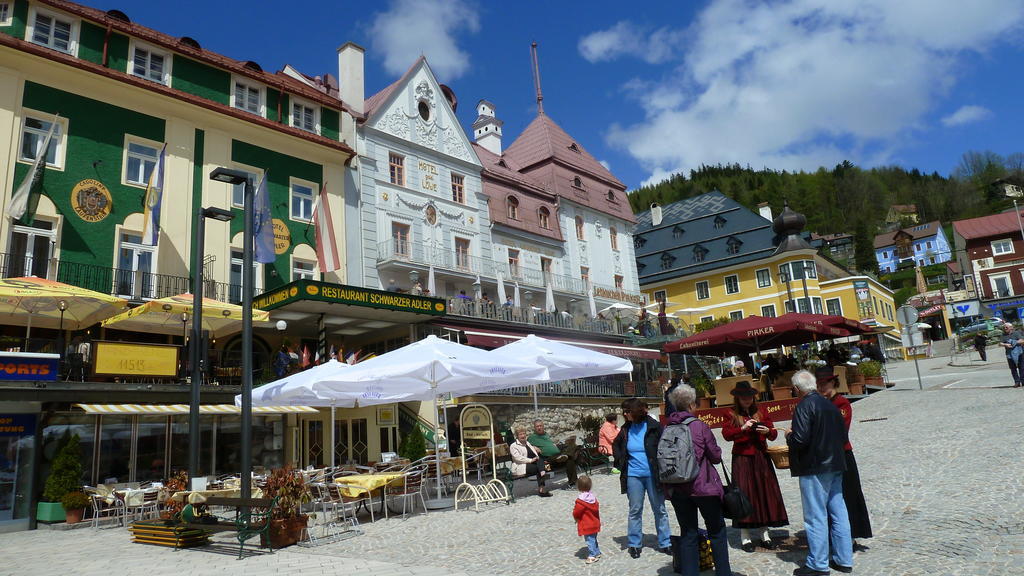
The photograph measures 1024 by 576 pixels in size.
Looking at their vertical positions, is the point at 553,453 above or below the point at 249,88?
below

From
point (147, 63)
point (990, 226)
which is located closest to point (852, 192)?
point (990, 226)

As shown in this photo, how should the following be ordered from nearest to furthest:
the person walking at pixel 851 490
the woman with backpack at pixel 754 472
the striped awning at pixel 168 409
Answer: the person walking at pixel 851 490 → the woman with backpack at pixel 754 472 → the striped awning at pixel 168 409

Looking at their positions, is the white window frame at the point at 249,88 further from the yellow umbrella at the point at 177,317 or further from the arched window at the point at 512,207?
the arched window at the point at 512,207

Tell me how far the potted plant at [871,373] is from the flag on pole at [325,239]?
738 inches

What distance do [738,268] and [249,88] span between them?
38.0 metres

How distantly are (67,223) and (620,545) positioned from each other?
63.3ft

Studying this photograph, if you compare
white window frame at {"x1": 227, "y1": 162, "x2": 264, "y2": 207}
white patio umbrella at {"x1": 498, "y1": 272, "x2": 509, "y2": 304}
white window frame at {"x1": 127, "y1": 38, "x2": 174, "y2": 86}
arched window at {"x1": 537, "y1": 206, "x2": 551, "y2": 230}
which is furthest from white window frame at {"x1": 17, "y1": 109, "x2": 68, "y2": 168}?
arched window at {"x1": 537, "y1": 206, "x2": 551, "y2": 230}

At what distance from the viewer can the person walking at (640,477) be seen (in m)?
7.10

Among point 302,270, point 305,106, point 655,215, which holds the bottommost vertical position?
point 302,270

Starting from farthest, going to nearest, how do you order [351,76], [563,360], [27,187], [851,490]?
[351,76] < [27,187] < [563,360] < [851,490]

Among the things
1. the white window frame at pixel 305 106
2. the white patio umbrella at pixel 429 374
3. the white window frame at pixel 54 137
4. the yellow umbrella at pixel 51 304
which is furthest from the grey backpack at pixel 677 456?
the white window frame at pixel 305 106

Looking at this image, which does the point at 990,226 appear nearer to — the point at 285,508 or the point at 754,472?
the point at 754,472

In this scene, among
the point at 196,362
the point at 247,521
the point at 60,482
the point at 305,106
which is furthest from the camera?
the point at 305,106

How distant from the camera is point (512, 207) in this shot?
1407 inches
